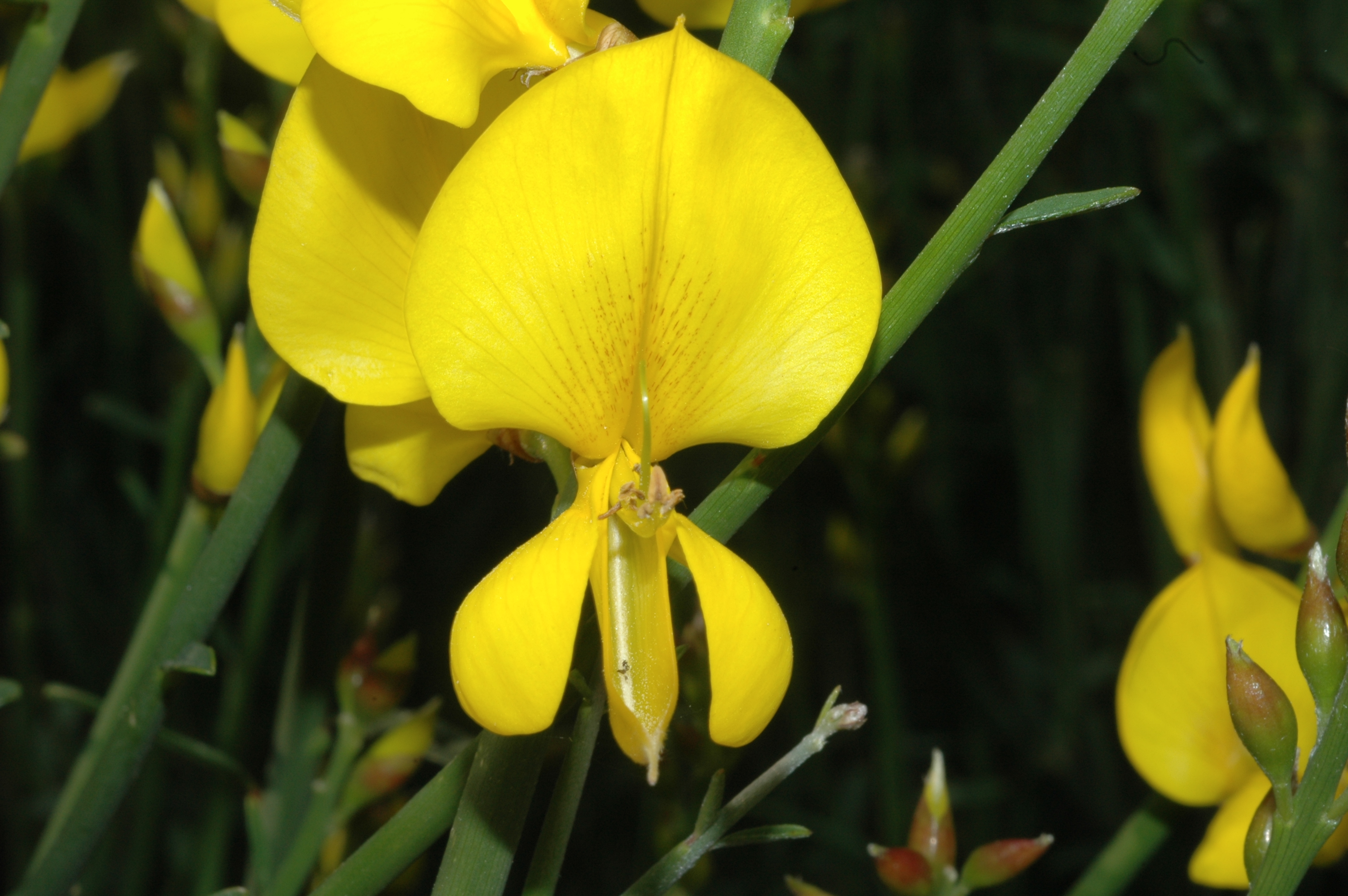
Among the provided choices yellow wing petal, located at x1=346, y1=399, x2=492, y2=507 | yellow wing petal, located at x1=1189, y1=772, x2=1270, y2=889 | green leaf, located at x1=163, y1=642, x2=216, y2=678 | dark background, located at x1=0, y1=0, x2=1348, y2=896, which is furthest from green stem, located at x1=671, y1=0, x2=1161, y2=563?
dark background, located at x1=0, y1=0, x2=1348, y2=896

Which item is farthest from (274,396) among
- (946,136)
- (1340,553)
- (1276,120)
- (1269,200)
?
(1269,200)

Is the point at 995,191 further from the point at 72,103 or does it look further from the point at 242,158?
the point at 72,103

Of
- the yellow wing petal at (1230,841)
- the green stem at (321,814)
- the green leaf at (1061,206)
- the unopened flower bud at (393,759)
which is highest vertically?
the green leaf at (1061,206)

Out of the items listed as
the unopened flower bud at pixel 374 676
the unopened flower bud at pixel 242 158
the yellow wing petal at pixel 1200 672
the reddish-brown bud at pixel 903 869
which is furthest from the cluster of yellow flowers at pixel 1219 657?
the unopened flower bud at pixel 242 158

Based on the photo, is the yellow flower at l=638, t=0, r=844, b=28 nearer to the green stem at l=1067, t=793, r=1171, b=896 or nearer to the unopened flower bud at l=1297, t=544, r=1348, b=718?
the unopened flower bud at l=1297, t=544, r=1348, b=718

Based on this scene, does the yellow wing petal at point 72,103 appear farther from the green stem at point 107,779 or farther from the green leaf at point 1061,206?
the green leaf at point 1061,206

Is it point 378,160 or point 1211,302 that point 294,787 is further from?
point 1211,302

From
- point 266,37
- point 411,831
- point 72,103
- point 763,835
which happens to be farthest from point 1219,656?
point 72,103

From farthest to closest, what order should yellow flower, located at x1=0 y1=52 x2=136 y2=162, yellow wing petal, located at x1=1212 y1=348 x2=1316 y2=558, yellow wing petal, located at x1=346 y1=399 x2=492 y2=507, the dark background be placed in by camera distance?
the dark background, yellow flower, located at x1=0 y1=52 x2=136 y2=162, yellow wing petal, located at x1=1212 y1=348 x2=1316 y2=558, yellow wing petal, located at x1=346 y1=399 x2=492 y2=507
